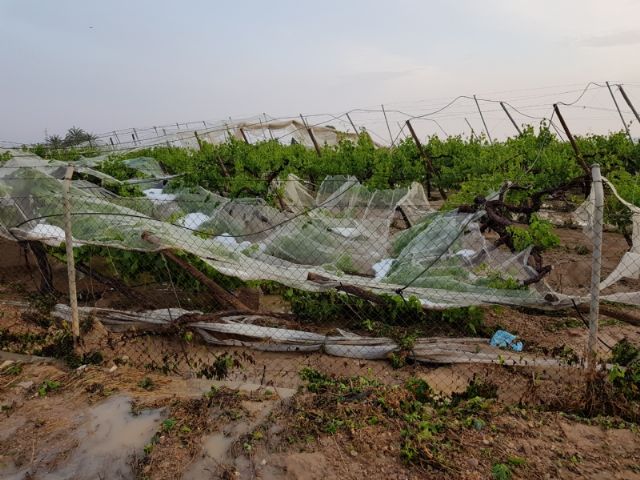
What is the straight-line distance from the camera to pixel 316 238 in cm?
568

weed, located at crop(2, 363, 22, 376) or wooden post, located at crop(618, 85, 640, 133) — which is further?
wooden post, located at crop(618, 85, 640, 133)

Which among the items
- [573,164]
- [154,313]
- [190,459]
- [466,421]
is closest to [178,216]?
[154,313]

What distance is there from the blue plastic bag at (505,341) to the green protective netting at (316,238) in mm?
451

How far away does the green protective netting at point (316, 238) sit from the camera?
4.39 m

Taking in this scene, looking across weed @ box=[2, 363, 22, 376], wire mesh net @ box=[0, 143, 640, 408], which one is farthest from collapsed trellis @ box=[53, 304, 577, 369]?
weed @ box=[2, 363, 22, 376]

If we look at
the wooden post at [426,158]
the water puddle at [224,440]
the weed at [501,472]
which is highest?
the wooden post at [426,158]

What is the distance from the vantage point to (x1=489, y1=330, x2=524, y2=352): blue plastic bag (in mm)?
4196

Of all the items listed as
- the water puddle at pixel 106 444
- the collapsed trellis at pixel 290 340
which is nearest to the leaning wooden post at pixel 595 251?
the collapsed trellis at pixel 290 340

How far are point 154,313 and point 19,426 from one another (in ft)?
5.52

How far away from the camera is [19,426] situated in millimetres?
3133

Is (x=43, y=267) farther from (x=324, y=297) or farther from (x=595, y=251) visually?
(x=595, y=251)

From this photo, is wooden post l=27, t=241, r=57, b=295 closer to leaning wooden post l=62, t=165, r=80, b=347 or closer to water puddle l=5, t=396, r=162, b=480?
leaning wooden post l=62, t=165, r=80, b=347

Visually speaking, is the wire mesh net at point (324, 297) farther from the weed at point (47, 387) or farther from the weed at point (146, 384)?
the weed at point (47, 387)

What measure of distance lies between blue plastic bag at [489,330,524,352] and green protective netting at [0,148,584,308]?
0.45m
